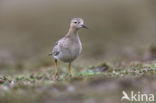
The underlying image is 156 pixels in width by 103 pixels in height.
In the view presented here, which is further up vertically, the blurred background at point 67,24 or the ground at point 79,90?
the blurred background at point 67,24

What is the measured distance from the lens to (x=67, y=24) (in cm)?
3020

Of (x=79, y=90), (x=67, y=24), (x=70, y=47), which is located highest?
(x=67, y=24)

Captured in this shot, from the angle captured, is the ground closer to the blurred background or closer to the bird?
the bird

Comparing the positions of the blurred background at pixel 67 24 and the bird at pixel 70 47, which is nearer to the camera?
the bird at pixel 70 47

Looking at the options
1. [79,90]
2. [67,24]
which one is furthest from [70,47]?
[67,24]

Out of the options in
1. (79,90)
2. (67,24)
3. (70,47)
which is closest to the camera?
(79,90)

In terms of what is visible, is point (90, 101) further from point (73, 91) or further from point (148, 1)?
point (148, 1)

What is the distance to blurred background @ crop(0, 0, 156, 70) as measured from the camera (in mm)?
28781

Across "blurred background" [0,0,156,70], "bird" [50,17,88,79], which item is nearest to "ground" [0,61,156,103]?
"bird" [50,17,88,79]

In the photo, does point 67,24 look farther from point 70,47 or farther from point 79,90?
point 79,90

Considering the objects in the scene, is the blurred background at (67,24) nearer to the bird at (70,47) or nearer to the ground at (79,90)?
the bird at (70,47)

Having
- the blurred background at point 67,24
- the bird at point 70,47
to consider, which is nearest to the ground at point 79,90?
the bird at point 70,47

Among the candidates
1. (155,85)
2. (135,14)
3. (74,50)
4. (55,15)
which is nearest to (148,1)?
(135,14)

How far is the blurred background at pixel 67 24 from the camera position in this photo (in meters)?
28.8
